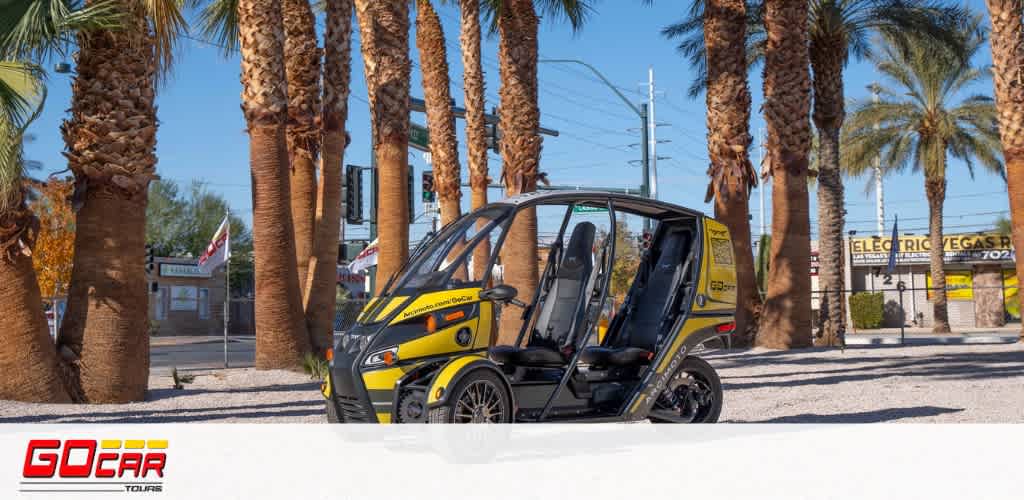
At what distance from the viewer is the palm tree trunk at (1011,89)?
2005cm

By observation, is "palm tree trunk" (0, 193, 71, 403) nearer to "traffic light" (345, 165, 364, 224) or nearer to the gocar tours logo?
the gocar tours logo

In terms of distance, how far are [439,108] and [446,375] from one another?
1727 cm

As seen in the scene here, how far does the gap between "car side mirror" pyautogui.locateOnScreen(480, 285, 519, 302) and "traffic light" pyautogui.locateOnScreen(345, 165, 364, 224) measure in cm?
2173

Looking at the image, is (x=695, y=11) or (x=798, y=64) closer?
(x=798, y=64)

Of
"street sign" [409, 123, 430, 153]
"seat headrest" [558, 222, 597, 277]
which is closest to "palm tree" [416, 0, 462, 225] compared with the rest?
"street sign" [409, 123, 430, 153]

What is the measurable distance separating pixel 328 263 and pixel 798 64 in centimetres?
1062

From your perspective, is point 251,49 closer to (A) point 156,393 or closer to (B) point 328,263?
(B) point 328,263

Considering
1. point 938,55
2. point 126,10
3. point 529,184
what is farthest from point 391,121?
point 938,55

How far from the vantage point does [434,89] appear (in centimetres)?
2336

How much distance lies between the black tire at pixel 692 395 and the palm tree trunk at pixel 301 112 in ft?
34.3

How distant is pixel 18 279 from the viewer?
452 inches

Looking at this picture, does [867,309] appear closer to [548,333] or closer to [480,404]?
[548,333]

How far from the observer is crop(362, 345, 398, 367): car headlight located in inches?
274

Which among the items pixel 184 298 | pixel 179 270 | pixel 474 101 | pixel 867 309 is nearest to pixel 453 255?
pixel 474 101
